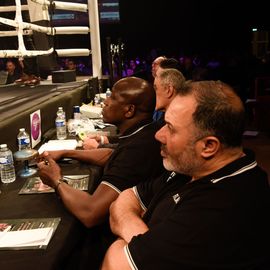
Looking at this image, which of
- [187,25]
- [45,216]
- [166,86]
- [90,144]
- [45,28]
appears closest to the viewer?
[45,216]

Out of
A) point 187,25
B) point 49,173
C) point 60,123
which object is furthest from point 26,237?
point 187,25

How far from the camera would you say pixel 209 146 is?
0.98m

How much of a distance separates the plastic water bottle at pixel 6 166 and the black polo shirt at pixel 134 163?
521 millimetres

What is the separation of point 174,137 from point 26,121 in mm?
1448

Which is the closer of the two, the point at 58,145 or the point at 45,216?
the point at 45,216

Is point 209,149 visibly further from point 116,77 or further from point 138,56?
point 138,56

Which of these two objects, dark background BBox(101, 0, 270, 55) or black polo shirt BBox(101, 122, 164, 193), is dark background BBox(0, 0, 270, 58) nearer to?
dark background BBox(101, 0, 270, 55)

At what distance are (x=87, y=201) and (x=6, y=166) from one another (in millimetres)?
558

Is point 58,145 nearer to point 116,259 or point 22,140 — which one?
point 22,140

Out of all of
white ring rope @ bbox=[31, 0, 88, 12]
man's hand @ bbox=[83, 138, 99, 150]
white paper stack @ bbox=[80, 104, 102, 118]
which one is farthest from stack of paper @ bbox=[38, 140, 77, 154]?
white ring rope @ bbox=[31, 0, 88, 12]

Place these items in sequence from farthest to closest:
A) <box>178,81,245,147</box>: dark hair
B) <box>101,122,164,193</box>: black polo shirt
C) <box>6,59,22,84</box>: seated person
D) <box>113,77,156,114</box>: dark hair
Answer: <box>6,59,22,84</box>: seated person
<box>113,77,156,114</box>: dark hair
<box>101,122,164,193</box>: black polo shirt
<box>178,81,245,147</box>: dark hair

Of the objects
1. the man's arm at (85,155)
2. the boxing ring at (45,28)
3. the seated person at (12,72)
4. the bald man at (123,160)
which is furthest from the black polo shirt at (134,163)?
the seated person at (12,72)

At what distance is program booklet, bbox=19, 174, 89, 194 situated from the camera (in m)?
1.59

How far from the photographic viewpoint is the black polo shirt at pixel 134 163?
1515 millimetres
